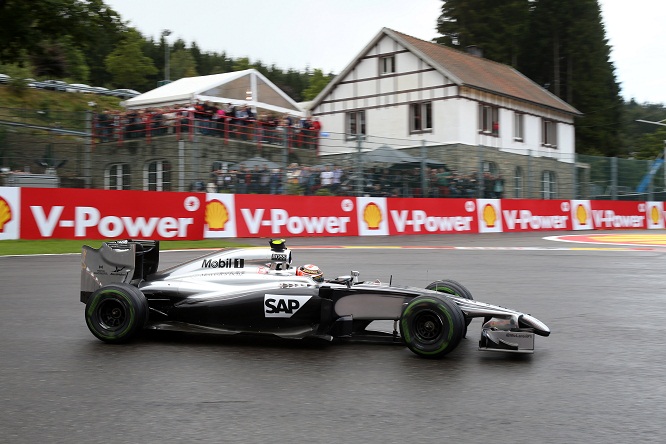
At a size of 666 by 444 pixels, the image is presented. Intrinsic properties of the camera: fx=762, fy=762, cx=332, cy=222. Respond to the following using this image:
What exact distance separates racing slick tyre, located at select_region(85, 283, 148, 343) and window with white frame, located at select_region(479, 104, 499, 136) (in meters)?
31.4

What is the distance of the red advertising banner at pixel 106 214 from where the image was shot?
16.1 m

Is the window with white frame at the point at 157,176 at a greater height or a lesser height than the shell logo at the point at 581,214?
greater

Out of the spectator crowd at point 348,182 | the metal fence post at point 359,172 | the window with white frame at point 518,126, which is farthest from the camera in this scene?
the window with white frame at point 518,126

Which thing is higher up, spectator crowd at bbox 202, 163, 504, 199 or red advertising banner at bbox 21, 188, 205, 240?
spectator crowd at bbox 202, 163, 504, 199

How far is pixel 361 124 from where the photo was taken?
37.9 meters

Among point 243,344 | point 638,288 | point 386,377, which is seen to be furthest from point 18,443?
point 638,288

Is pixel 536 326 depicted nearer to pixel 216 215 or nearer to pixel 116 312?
pixel 116 312

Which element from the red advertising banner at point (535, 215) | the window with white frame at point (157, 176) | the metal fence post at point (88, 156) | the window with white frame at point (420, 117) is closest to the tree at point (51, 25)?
the metal fence post at point (88, 156)

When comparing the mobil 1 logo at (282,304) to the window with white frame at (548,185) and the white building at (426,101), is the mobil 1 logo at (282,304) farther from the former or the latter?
the white building at (426,101)

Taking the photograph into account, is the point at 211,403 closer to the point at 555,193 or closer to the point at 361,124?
the point at 555,193

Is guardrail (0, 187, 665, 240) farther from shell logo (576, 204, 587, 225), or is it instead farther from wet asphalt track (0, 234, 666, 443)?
wet asphalt track (0, 234, 666, 443)

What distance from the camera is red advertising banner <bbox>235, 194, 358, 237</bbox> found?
63.1ft

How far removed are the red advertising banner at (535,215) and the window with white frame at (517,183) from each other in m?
0.62

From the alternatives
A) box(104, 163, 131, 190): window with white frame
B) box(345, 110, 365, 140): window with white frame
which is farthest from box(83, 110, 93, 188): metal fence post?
box(345, 110, 365, 140): window with white frame
